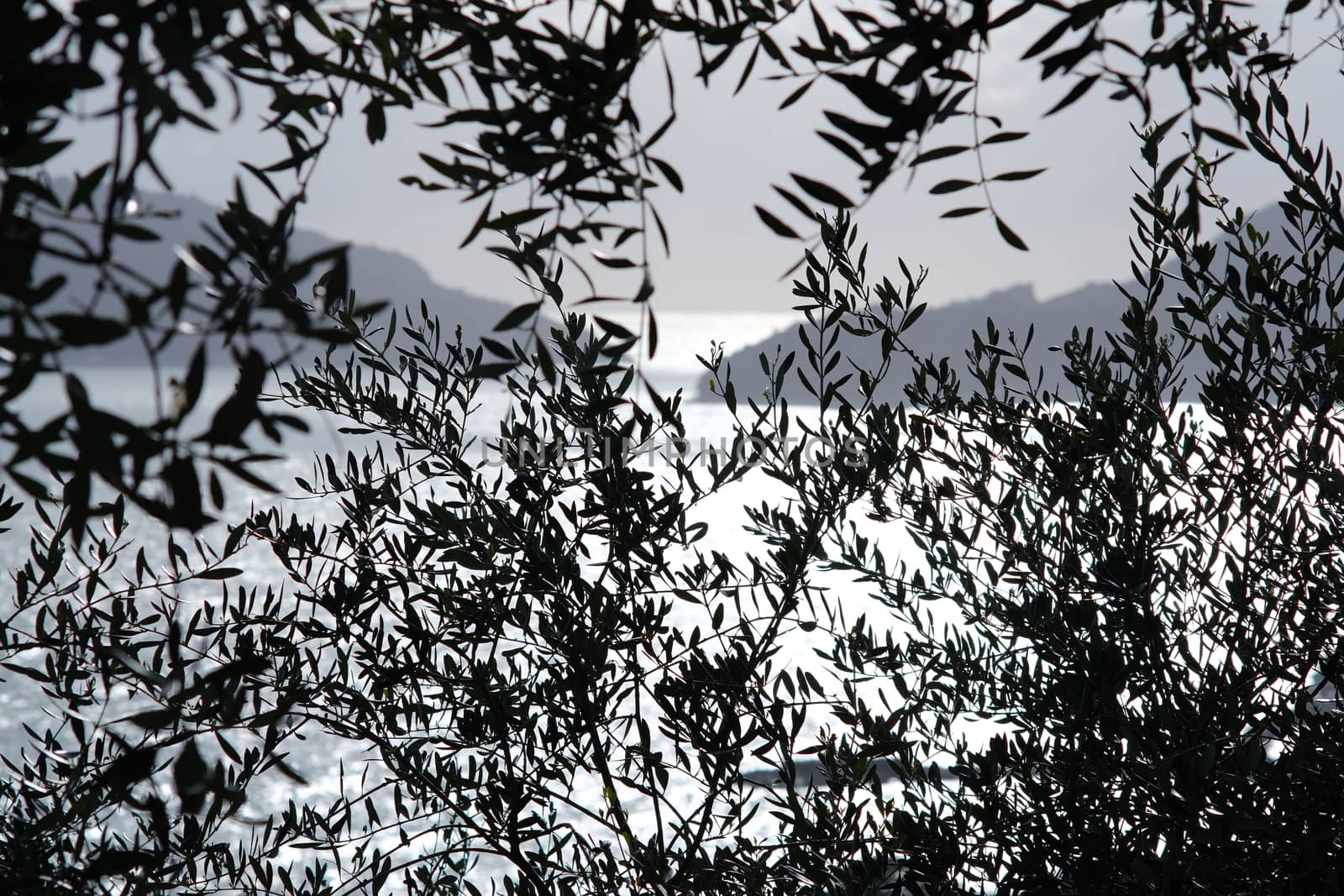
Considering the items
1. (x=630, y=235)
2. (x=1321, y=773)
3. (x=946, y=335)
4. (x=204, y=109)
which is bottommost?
(x=1321, y=773)

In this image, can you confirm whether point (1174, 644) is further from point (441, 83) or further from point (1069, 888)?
point (441, 83)

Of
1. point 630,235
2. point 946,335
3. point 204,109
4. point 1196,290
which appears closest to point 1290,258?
point 1196,290

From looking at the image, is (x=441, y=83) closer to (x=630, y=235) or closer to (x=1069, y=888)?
(x=630, y=235)

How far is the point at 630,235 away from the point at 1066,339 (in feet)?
8.10

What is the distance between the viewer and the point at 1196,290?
307 cm

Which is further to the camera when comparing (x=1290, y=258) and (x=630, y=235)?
(x=1290, y=258)

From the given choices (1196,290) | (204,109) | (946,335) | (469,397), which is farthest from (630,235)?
(946,335)

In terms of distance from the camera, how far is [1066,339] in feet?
11.0

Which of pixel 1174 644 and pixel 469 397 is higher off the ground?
pixel 469 397

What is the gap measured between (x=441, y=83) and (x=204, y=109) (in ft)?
1.42

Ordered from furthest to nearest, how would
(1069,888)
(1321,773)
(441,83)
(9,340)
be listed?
(1069,888), (1321,773), (441,83), (9,340)

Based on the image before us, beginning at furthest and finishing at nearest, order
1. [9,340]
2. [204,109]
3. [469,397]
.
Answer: [469,397]
[204,109]
[9,340]

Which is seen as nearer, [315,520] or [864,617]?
[864,617]

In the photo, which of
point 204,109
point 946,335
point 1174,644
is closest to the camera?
point 204,109
